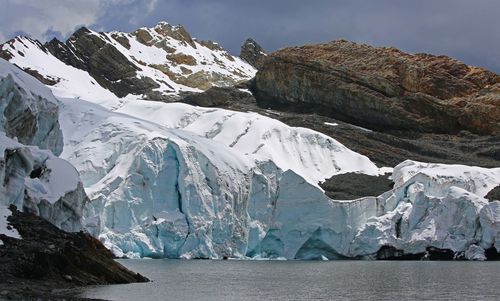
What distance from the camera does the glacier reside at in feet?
187

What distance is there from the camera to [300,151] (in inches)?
3182

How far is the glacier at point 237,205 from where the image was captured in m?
56.9

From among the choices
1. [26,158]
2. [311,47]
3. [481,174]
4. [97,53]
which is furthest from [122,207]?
[97,53]

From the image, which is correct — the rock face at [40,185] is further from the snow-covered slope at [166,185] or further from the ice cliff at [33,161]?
the snow-covered slope at [166,185]

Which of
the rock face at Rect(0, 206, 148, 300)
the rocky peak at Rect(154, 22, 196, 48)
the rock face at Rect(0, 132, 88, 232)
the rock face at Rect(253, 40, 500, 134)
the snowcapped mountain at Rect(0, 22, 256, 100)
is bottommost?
the rock face at Rect(0, 206, 148, 300)

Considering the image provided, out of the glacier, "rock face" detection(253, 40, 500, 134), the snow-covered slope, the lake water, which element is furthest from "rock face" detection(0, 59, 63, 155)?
"rock face" detection(253, 40, 500, 134)

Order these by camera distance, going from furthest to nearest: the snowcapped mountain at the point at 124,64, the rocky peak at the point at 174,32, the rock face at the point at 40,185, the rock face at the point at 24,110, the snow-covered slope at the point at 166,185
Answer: the rocky peak at the point at 174,32
the snowcapped mountain at the point at 124,64
the snow-covered slope at the point at 166,185
the rock face at the point at 24,110
the rock face at the point at 40,185

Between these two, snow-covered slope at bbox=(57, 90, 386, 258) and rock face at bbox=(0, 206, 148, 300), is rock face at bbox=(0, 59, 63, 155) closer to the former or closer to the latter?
rock face at bbox=(0, 206, 148, 300)

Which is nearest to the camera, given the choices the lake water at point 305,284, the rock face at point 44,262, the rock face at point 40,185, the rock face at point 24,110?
the rock face at point 44,262

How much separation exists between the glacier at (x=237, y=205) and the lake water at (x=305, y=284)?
33.2 feet

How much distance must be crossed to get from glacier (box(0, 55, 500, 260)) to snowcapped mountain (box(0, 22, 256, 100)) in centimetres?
5242

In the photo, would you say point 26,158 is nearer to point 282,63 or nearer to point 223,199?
point 223,199

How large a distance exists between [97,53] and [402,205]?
4141 inches

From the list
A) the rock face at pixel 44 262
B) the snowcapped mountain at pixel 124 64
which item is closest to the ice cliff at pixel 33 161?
the rock face at pixel 44 262
